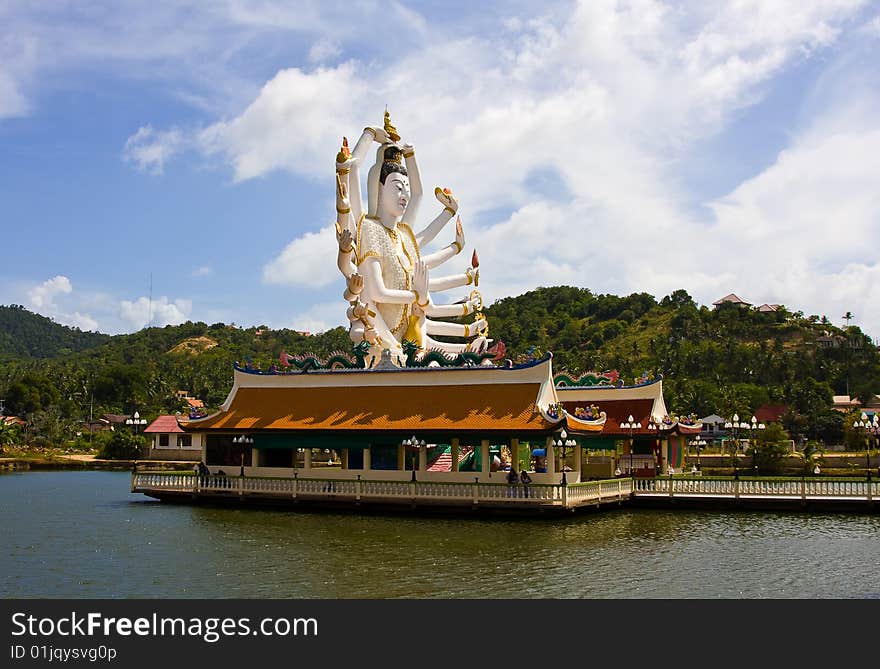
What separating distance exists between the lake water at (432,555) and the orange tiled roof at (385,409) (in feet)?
11.2

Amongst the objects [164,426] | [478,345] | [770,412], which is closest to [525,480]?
[478,345]

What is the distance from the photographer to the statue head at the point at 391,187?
4006 cm

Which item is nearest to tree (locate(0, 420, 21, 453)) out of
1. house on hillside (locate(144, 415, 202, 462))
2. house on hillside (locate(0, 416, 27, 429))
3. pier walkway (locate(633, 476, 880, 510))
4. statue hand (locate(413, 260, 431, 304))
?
house on hillside (locate(0, 416, 27, 429))

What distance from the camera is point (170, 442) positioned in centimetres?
7700

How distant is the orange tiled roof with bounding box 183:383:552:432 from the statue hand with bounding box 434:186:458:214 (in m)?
12.1

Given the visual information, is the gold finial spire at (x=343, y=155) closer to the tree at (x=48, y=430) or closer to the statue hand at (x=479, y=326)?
the statue hand at (x=479, y=326)

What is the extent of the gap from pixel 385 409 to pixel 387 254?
8.80m

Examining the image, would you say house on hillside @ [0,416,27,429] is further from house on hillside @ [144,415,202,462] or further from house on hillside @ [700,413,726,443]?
house on hillside @ [700,413,726,443]

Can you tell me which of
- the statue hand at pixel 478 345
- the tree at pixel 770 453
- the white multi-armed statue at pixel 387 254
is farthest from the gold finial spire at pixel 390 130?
the tree at pixel 770 453

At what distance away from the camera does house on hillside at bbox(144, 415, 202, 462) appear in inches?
2943
